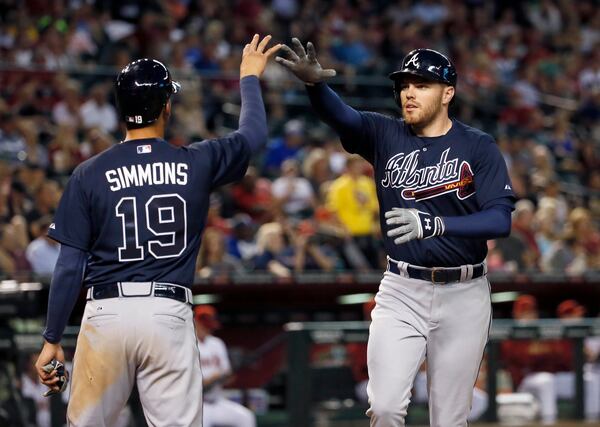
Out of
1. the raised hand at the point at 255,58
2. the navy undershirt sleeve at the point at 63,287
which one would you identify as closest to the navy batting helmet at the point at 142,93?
the raised hand at the point at 255,58

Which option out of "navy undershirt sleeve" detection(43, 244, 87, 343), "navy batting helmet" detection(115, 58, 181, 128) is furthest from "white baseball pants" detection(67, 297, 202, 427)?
"navy batting helmet" detection(115, 58, 181, 128)

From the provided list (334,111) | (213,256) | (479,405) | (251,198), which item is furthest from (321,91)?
(251,198)

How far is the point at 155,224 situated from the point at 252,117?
0.69m

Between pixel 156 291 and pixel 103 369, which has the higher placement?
pixel 156 291

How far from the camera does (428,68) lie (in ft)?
18.5

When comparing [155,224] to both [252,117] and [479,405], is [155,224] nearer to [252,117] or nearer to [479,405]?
[252,117]

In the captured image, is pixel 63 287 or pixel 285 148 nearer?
pixel 63 287

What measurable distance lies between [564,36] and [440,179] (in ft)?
49.5

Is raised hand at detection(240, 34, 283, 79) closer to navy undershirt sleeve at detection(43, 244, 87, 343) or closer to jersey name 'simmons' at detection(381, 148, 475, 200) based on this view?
jersey name 'simmons' at detection(381, 148, 475, 200)

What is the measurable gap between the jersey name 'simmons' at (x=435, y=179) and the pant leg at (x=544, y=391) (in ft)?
16.5

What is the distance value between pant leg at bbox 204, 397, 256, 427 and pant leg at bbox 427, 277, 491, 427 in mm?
3624

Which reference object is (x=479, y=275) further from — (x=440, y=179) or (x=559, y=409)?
(x=559, y=409)

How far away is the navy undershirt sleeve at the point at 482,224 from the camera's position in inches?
205

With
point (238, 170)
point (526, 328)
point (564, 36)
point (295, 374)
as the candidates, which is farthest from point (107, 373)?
point (564, 36)
